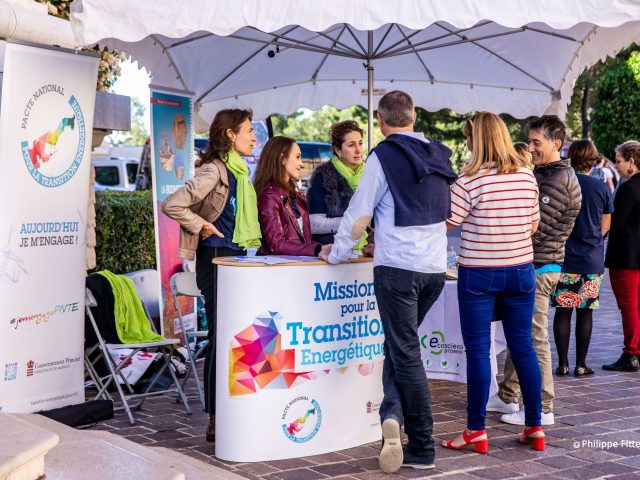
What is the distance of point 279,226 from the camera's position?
5.42 meters

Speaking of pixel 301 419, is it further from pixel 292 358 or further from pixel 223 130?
A: pixel 223 130

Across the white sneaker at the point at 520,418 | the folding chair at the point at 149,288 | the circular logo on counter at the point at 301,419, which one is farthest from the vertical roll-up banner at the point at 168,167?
the white sneaker at the point at 520,418

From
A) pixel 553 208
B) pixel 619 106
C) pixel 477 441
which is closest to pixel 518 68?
pixel 553 208

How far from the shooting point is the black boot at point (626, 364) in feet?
25.1

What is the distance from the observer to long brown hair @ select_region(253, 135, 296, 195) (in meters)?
5.48

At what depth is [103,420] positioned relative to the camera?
6023mm

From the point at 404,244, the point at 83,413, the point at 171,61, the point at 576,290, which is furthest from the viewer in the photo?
the point at 171,61

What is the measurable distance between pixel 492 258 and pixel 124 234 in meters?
4.98

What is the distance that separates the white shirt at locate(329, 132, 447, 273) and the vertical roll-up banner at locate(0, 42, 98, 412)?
6.62 feet

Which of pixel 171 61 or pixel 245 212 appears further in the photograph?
pixel 171 61

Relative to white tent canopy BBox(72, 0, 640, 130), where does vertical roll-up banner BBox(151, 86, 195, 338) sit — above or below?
below

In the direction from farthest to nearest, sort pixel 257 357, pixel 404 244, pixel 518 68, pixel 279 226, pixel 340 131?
pixel 518 68
pixel 340 131
pixel 279 226
pixel 257 357
pixel 404 244

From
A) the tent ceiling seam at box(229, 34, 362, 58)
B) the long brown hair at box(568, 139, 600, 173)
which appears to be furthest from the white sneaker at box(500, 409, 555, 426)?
the tent ceiling seam at box(229, 34, 362, 58)

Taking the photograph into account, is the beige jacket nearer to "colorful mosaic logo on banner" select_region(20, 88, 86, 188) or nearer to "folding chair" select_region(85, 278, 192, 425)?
"colorful mosaic logo on banner" select_region(20, 88, 86, 188)
